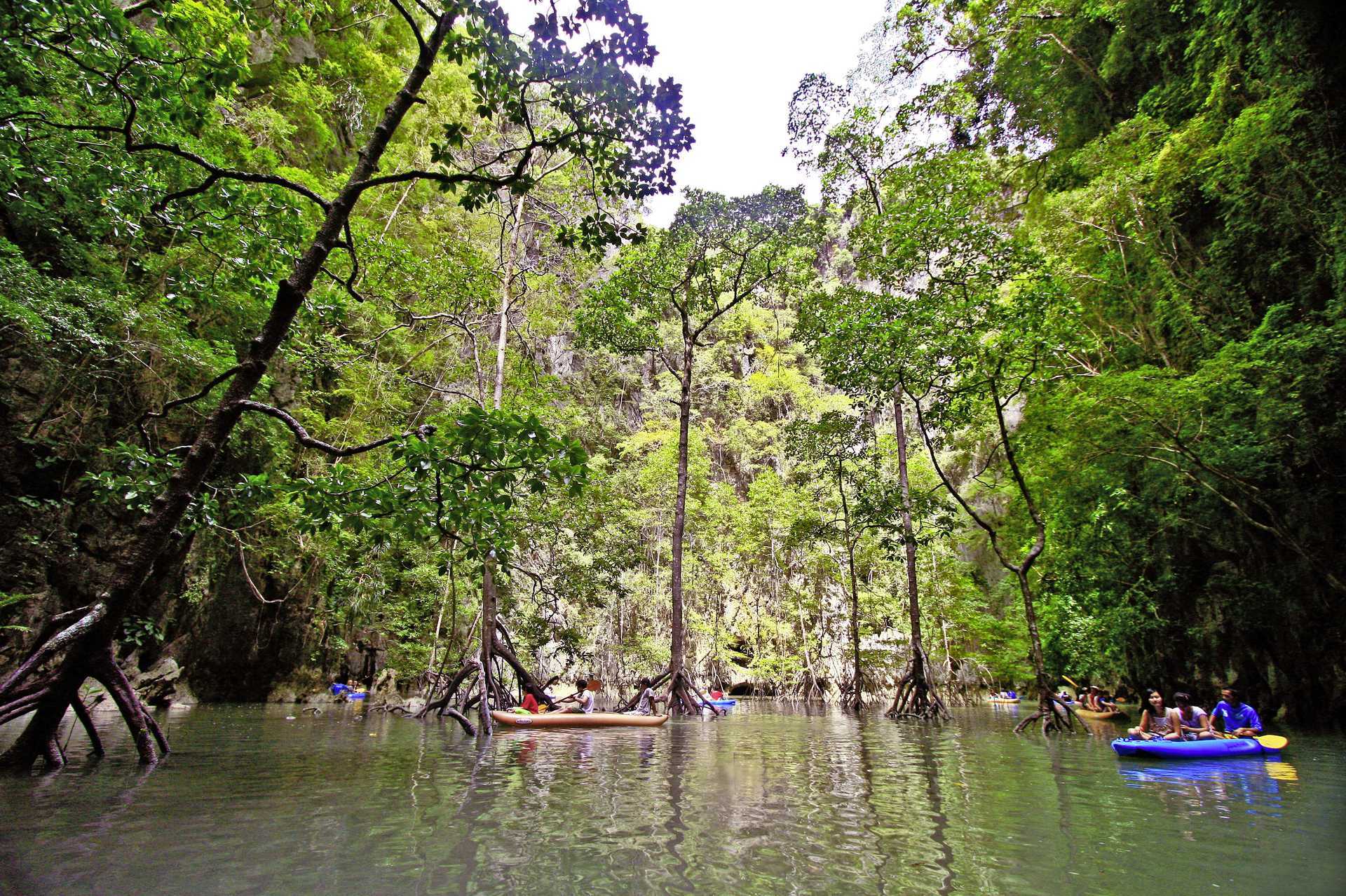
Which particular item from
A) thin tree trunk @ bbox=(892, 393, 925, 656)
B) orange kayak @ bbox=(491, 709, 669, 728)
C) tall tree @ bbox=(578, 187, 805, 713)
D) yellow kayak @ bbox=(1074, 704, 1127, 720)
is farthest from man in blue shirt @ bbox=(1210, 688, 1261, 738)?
tall tree @ bbox=(578, 187, 805, 713)

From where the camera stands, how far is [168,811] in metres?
3.62

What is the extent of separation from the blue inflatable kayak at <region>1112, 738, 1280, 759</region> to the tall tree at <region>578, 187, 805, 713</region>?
30.5 feet

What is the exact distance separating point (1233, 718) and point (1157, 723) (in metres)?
0.89

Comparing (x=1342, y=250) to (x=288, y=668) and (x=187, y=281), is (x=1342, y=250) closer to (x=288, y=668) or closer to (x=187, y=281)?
(x=187, y=281)

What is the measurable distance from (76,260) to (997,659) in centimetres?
2290

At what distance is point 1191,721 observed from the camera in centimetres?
812

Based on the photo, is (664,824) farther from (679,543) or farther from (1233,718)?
(679,543)

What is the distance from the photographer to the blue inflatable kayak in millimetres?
6918

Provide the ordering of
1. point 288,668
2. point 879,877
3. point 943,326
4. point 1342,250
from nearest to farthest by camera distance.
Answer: point 879,877 → point 1342,250 → point 943,326 → point 288,668

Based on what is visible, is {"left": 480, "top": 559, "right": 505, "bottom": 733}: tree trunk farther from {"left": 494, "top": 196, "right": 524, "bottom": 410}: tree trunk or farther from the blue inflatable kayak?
the blue inflatable kayak

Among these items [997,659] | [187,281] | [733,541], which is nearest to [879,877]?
[187,281]

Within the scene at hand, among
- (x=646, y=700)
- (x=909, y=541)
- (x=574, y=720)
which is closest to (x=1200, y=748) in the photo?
(x=909, y=541)

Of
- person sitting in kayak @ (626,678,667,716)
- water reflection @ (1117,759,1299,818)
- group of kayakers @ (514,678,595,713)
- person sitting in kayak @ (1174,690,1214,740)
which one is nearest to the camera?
water reflection @ (1117,759,1299,818)

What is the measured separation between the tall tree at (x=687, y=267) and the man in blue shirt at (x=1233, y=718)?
31.8 feet
